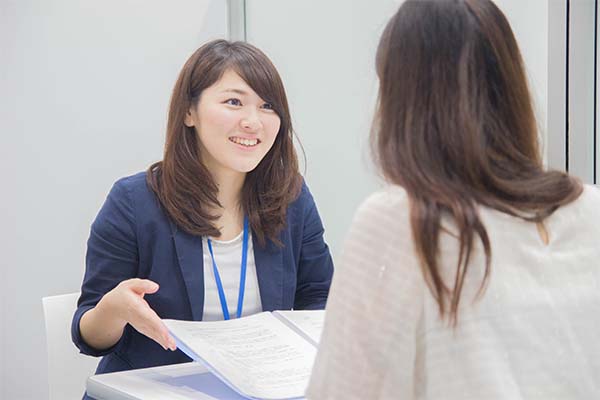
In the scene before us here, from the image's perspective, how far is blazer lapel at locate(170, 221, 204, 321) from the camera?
1700 millimetres

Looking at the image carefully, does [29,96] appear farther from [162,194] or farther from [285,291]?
[285,291]

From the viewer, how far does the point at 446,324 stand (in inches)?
31.8

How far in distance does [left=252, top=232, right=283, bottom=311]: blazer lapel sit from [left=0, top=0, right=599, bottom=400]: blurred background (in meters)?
1.06

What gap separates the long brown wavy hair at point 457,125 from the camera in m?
0.81

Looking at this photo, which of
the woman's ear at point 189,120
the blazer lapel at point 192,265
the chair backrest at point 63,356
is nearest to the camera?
the blazer lapel at point 192,265

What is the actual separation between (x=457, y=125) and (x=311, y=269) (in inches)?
44.2

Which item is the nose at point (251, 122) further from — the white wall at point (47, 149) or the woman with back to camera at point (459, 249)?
the white wall at point (47, 149)

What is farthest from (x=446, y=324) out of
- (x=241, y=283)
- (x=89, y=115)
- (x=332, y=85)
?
(x=89, y=115)

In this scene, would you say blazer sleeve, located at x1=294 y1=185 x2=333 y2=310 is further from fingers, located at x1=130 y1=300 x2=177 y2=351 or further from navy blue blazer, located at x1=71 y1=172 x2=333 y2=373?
fingers, located at x1=130 y1=300 x2=177 y2=351

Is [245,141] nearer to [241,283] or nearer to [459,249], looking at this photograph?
[241,283]

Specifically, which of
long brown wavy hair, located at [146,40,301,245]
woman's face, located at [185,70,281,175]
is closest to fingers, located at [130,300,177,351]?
long brown wavy hair, located at [146,40,301,245]

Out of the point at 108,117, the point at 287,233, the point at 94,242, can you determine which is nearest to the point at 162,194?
the point at 94,242

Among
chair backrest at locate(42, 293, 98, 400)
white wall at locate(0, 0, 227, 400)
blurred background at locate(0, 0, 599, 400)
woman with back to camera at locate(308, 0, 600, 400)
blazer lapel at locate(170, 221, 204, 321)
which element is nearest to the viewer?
woman with back to camera at locate(308, 0, 600, 400)

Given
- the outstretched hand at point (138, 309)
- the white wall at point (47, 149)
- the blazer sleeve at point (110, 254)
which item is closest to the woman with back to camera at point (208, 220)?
the blazer sleeve at point (110, 254)
